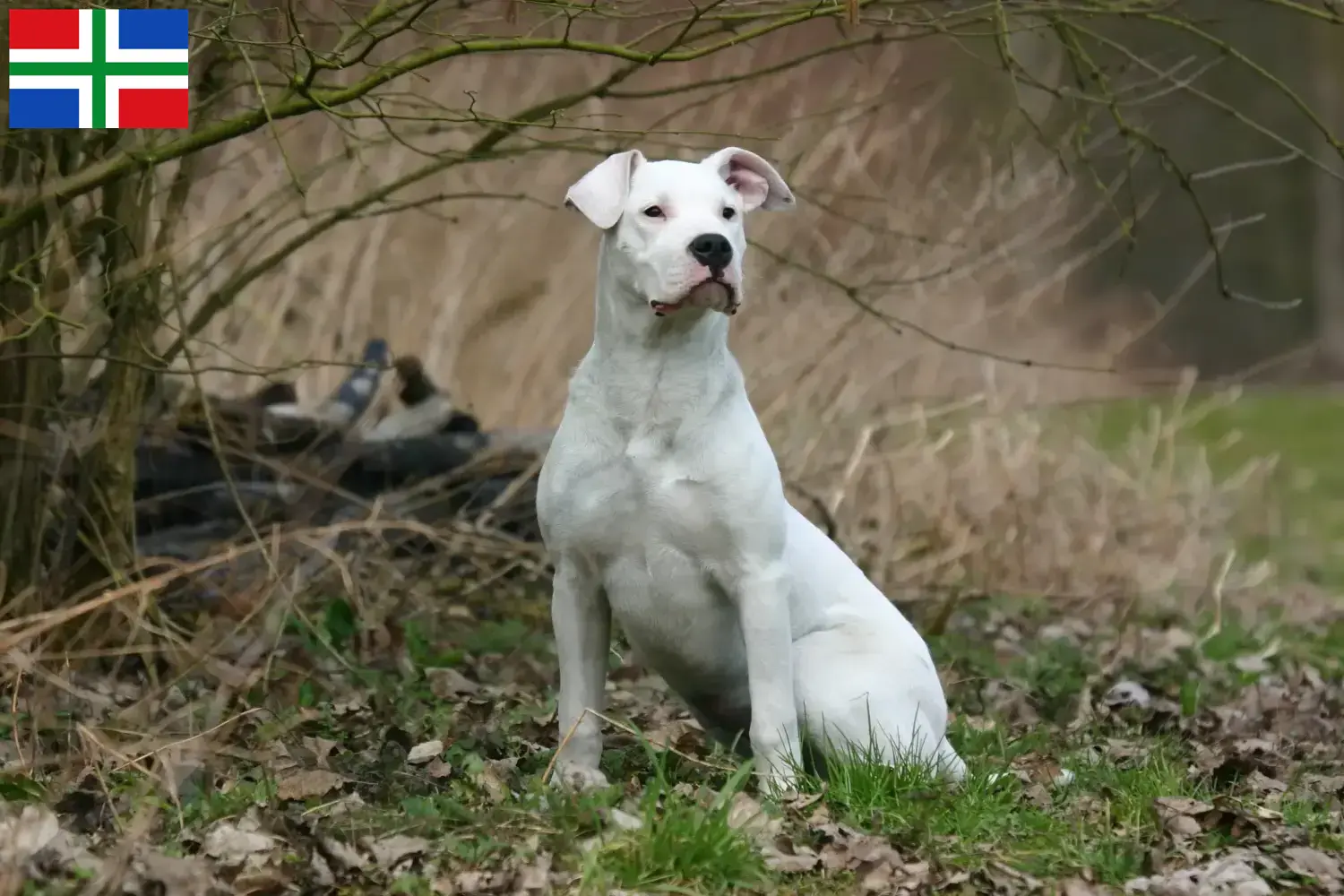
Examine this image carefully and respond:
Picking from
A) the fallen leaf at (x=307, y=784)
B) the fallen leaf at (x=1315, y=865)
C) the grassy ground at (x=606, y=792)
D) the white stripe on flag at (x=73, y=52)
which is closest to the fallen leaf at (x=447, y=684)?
the grassy ground at (x=606, y=792)

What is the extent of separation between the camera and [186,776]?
404 centimetres

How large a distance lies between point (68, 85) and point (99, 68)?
0.12 meters

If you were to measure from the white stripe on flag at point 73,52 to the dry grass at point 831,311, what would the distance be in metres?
2.12

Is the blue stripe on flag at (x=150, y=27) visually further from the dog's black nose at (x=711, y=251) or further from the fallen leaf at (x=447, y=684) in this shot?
the fallen leaf at (x=447, y=684)

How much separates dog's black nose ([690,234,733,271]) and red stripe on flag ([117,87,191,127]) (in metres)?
2.17

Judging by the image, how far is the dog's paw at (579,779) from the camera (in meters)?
4.03

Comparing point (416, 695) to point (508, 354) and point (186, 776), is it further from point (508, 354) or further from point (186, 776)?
point (508, 354)

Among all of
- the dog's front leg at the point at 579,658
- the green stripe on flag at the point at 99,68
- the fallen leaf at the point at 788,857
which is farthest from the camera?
the green stripe on flag at the point at 99,68

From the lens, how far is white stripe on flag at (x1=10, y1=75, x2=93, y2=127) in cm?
527

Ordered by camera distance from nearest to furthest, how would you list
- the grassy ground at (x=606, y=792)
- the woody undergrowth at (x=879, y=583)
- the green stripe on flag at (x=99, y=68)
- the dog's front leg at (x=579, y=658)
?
the grassy ground at (x=606, y=792)
the woody undergrowth at (x=879, y=583)
the dog's front leg at (x=579, y=658)
the green stripe on flag at (x=99, y=68)

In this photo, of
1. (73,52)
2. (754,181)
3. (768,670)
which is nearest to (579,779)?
(768,670)

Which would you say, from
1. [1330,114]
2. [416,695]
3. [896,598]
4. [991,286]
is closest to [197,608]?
[416,695]

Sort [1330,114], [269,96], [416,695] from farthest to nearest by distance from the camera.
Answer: [1330,114] → [269,96] → [416,695]

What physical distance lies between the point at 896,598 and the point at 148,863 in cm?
465
